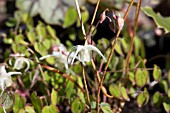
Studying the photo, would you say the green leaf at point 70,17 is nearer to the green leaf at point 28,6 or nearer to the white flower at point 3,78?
the green leaf at point 28,6

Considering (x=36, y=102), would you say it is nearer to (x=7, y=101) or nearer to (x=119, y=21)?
(x=7, y=101)

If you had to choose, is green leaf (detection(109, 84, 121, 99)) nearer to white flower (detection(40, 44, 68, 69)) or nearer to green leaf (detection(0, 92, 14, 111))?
white flower (detection(40, 44, 68, 69))

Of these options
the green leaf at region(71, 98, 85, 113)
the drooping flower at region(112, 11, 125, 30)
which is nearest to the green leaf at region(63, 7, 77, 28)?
the green leaf at region(71, 98, 85, 113)

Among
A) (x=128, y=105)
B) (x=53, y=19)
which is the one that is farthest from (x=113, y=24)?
(x=53, y=19)

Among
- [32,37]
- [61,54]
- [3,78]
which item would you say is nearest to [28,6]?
[32,37]

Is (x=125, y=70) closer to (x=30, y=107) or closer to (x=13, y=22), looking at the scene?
(x=30, y=107)

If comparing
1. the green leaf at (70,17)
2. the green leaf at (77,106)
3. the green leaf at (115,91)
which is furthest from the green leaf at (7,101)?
the green leaf at (70,17)
